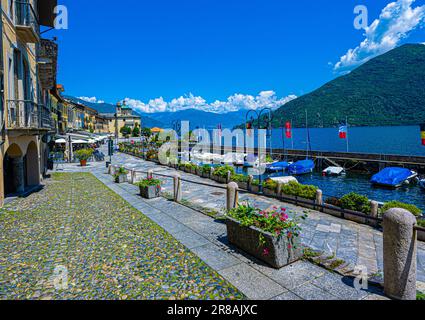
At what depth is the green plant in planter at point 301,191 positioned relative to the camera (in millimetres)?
13992

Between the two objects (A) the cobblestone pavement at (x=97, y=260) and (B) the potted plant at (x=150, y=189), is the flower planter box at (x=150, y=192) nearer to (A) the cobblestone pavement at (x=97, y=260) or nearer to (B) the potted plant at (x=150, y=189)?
(B) the potted plant at (x=150, y=189)

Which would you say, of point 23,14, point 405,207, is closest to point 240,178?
point 405,207

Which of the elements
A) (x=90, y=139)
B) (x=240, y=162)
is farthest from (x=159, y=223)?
(x=240, y=162)

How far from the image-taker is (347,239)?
8.38 m

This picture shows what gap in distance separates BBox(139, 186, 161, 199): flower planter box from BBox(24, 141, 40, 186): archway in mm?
8050

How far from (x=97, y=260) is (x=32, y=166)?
13342 mm

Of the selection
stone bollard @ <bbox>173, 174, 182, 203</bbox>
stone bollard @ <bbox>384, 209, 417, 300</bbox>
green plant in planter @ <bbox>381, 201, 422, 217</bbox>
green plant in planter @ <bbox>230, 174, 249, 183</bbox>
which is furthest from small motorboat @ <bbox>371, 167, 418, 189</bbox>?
stone bollard @ <bbox>384, 209, 417, 300</bbox>

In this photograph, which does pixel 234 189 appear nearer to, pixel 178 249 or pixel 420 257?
pixel 178 249

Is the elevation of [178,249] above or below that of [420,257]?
above

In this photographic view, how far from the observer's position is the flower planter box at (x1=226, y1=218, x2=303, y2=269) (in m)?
5.19

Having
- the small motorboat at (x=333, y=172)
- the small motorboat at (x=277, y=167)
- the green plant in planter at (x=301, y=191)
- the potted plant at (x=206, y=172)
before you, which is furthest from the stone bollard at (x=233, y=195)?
the small motorboat at (x=333, y=172)

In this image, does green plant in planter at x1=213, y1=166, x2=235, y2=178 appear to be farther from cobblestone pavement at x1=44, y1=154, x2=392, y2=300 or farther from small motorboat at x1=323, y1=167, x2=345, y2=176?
small motorboat at x1=323, y1=167, x2=345, y2=176
